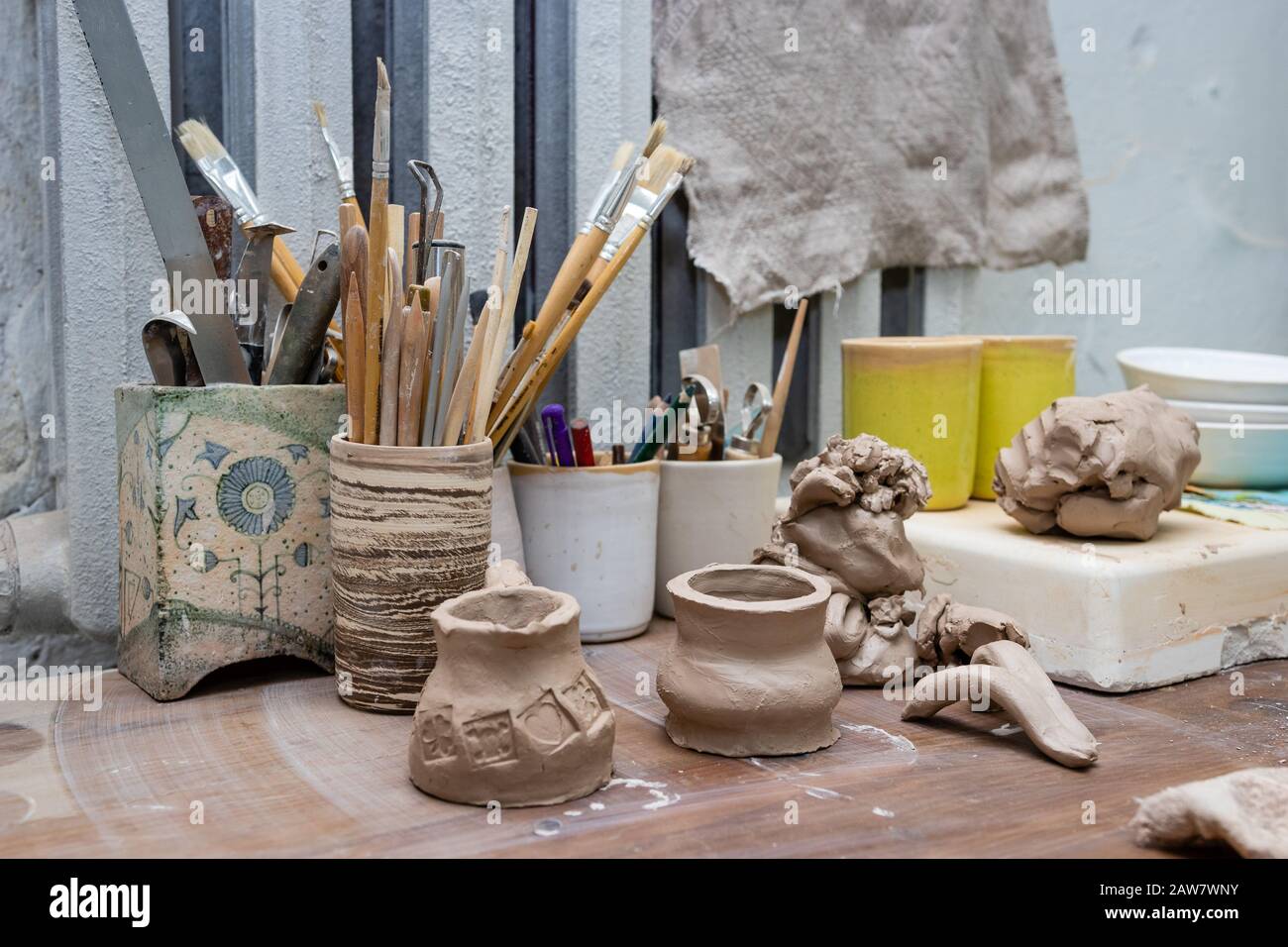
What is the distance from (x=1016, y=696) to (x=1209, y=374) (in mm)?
720

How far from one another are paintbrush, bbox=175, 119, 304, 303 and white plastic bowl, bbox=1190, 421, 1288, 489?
1062mm

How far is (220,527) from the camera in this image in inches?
37.7

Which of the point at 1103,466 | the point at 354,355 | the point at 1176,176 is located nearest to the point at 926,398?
the point at 1103,466

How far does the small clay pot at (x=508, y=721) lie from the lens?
75cm

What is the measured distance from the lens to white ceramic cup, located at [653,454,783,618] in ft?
3.99

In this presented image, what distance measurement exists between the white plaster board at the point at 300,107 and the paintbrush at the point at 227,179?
0.20ft

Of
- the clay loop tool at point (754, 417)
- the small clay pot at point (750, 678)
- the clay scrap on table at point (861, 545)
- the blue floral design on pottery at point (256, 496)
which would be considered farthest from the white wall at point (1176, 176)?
the blue floral design on pottery at point (256, 496)

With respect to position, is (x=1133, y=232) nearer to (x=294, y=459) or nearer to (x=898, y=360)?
(x=898, y=360)

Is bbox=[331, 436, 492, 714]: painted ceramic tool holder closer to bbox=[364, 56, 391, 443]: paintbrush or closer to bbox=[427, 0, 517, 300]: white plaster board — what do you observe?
bbox=[364, 56, 391, 443]: paintbrush

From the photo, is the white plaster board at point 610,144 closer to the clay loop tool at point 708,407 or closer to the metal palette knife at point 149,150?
the clay loop tool at point 708,407

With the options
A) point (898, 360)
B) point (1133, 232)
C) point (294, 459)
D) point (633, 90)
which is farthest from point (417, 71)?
point (1133, 232)

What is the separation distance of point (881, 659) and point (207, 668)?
590mm
